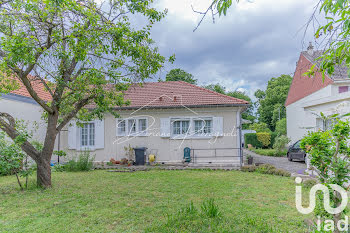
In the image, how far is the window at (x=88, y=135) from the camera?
42.2 feet

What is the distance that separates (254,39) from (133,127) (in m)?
9.57

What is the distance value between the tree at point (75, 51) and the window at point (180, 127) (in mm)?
4720

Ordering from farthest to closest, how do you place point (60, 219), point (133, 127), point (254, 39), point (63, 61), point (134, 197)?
point (133, 127)
point (63, 61)
point (134, 197)
point (60, 219)
point (254, 39)

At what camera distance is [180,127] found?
39.7 feet

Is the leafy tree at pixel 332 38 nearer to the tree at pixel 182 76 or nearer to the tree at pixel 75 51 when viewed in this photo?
the tree at pixel 75 51

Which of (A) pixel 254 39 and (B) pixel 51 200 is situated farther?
(B) pixel 51 200

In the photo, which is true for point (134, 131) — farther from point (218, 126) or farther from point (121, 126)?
point (218, 126)

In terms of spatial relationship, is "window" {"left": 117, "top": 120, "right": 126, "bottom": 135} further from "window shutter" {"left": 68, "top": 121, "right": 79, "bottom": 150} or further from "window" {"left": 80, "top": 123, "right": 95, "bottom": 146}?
"window shutter" {"left": 68, "top": 121, "right": 79, "bottom": 150}

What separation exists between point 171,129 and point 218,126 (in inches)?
99.4

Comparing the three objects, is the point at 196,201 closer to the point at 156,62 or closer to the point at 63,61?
the point at 156,62

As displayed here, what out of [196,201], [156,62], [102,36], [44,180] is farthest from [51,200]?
[156,62]

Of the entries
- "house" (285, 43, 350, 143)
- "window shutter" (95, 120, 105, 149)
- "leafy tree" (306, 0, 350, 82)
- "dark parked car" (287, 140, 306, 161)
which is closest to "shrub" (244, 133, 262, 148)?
"house" (285, 43, 350, 143)

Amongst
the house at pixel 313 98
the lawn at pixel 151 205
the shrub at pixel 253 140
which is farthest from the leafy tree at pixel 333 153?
the shrub at pixel 253 140

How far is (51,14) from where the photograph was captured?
5711mm
